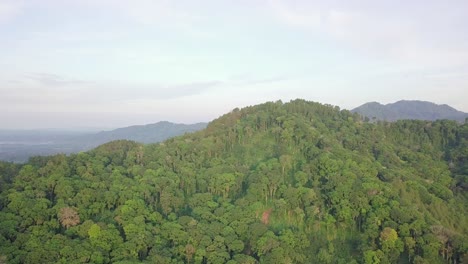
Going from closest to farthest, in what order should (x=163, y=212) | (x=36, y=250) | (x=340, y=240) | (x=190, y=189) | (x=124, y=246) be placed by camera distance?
(x=36, y=250)
(x=124, y=246)
(x=340, y=240)
(x=163, y=212)
(x=190, y=189)

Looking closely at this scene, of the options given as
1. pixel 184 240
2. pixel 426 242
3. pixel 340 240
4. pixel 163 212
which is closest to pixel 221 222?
pixel 184 240

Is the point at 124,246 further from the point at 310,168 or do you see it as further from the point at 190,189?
the point at 310,168

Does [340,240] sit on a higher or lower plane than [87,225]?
lower

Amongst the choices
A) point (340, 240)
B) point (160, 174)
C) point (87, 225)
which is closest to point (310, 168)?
point (340, 240)

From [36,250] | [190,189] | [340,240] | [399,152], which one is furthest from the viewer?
[399,152]

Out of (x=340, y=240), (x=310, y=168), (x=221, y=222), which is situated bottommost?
(x=340, y=240)

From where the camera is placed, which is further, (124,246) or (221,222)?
(221,222)

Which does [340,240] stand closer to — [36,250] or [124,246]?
[124,246]
